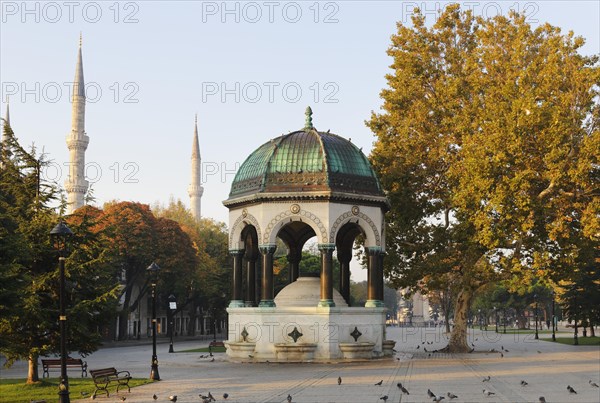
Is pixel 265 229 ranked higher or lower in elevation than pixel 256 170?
lower

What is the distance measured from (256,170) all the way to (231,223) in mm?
3241

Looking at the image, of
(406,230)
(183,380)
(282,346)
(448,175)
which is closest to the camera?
(183,380)

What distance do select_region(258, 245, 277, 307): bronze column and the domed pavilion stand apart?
0.16ft

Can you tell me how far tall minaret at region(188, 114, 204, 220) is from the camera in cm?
13588

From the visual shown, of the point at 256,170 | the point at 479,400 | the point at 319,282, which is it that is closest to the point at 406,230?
the point at 319,282

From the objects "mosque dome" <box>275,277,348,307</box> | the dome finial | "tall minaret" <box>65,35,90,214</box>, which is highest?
"tall minaret" <box>65,35,90,214</box>

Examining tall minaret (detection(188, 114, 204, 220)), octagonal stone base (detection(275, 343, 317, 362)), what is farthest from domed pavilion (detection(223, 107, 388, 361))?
tall minaret (detection(188, 114, 204, 220))

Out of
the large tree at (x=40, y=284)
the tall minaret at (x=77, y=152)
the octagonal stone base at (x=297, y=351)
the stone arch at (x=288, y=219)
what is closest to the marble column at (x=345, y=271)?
the stone arch at (x=288, y=219)

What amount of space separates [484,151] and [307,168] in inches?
384

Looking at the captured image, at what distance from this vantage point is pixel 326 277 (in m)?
35.1

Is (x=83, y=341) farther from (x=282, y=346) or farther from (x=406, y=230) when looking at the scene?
(x=406, y=230)

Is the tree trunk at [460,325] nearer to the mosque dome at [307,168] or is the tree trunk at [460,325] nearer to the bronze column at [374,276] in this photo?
the bronze column at [374,276]

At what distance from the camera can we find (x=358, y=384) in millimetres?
24422

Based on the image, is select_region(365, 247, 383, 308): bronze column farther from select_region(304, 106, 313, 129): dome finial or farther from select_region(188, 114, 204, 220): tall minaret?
select_region(188, 114, 204, 220): tall minaret
